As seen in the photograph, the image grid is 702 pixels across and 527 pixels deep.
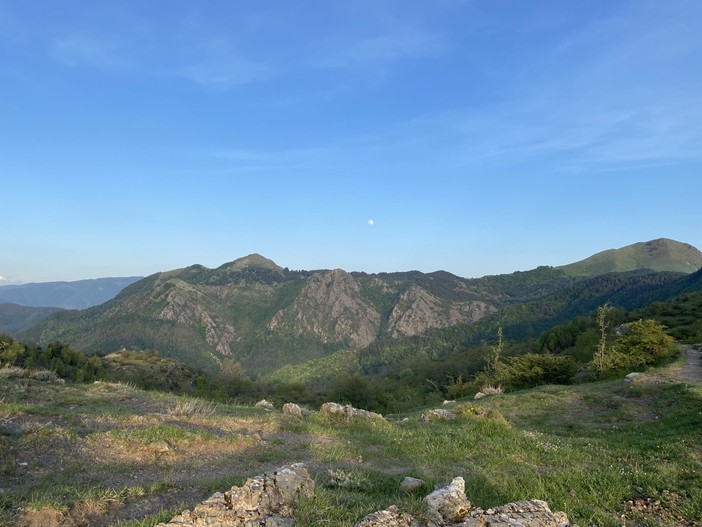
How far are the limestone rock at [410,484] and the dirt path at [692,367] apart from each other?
73.7 ft

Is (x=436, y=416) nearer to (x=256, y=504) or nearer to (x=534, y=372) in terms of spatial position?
(x=256, y=504)

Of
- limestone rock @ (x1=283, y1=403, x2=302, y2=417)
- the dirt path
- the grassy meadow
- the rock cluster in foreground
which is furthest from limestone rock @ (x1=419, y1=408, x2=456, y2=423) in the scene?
the dirt path

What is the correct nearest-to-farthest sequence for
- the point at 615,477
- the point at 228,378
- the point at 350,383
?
the point at 615,477 < the point at 350,383 < the point at 228,378

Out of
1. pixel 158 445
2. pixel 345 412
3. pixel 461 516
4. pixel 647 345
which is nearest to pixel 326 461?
pixel 158 445

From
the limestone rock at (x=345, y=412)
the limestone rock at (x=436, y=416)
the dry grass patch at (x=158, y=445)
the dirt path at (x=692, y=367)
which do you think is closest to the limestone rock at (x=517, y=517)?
the dry grass patch at (x=158, y=445)

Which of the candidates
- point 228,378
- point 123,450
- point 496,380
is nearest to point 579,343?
point 496,380

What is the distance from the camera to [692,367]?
27.3 meters

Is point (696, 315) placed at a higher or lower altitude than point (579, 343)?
higher

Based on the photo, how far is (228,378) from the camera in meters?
86.2

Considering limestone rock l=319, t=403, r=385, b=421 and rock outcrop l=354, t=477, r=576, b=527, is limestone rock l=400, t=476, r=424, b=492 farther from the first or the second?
limestone rock l=319, t=403, r=385, b=421

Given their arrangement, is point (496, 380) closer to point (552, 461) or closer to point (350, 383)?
point (552, 461)

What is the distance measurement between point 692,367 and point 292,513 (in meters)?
31.6

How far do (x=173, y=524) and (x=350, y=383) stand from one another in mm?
69071

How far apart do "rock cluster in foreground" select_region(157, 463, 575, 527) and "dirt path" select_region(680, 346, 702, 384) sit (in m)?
23.3
